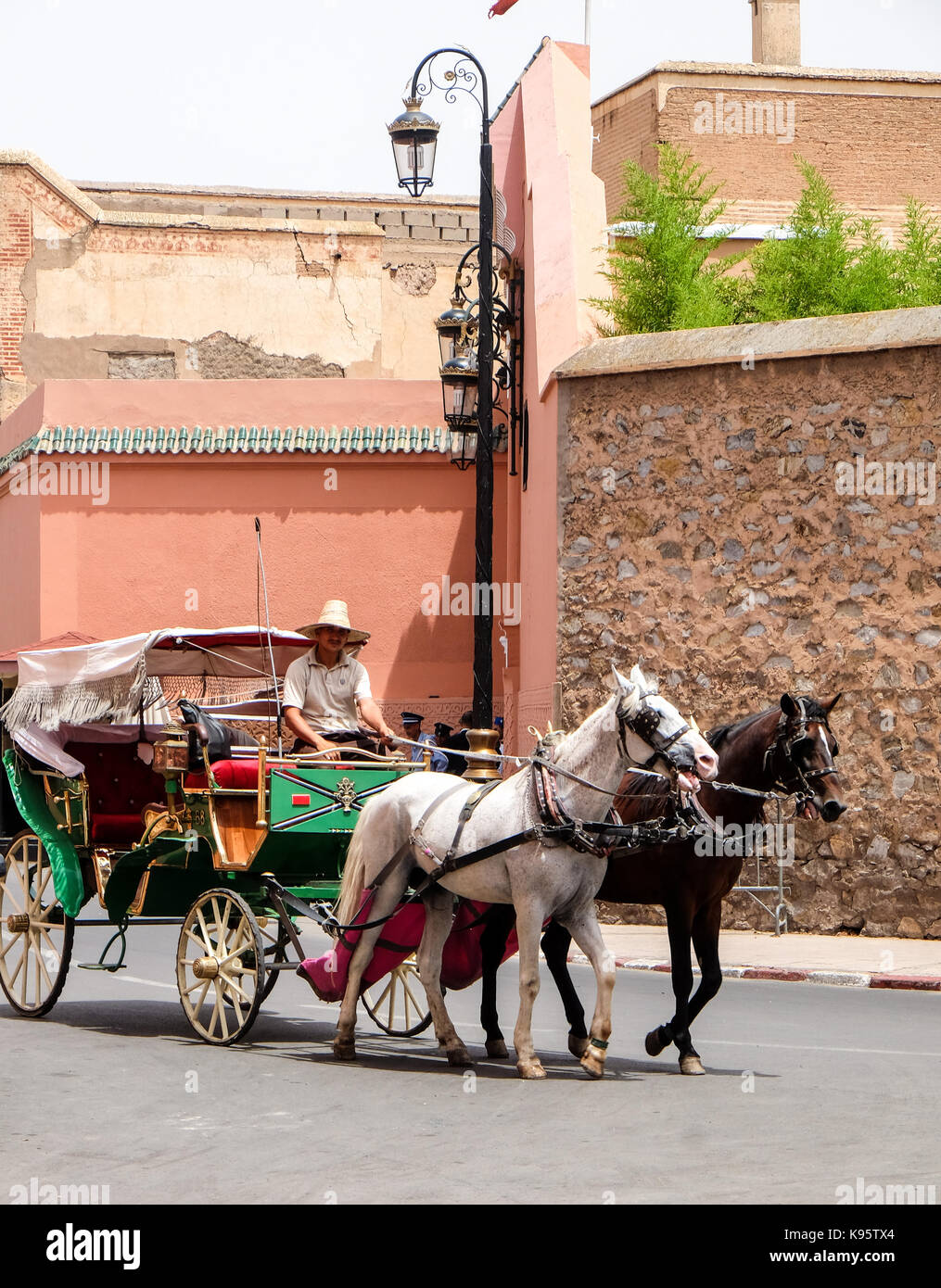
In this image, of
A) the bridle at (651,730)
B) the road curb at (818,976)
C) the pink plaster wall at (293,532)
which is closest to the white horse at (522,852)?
the bridle at (651,730)

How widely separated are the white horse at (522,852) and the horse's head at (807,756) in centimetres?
93

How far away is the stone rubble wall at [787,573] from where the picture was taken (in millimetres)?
16125

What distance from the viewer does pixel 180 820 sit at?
35.2 ft

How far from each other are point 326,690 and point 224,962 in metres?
1.95

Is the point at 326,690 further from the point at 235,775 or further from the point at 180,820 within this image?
the point at 180,820

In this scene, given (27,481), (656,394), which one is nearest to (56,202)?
(27,481)

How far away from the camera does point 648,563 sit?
1753cm

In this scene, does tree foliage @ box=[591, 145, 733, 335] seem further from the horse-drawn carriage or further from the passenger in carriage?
the passenger in carriage

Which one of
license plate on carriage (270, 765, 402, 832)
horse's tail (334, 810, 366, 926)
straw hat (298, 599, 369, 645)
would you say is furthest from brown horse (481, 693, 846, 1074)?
straw hat (298, 599, 369, 645)

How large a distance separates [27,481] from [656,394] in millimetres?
11207

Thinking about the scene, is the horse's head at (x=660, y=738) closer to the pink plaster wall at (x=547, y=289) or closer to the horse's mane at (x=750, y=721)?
the horse's mane at (x=750, y=721)

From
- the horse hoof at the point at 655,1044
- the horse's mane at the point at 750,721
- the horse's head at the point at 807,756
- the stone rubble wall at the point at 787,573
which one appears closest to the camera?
the horse hoof at the point at 655,1044

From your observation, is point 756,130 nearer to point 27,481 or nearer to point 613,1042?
point 27,481

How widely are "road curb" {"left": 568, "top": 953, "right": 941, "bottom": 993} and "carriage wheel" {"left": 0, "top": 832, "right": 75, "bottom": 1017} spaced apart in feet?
16.2
